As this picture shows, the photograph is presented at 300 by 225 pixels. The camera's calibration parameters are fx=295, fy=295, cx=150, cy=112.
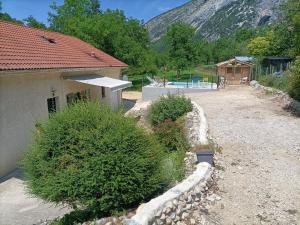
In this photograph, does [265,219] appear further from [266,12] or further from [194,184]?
[266,12]

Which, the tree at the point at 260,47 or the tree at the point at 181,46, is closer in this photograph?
the tree at the point at 260,47

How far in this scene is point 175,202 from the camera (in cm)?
684

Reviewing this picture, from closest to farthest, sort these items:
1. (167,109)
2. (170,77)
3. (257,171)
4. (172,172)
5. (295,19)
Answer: (172,172) → (257,171) → (167,109) → (295,19) → (170,77)

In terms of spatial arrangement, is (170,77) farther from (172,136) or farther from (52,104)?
(172,136)

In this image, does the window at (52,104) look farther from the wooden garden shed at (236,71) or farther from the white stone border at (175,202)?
the wooden garden shed at (236,71)

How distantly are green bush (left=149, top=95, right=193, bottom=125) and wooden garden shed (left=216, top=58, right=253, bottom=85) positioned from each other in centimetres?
2533

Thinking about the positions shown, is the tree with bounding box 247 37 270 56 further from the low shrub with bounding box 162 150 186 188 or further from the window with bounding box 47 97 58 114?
the low shrub with bounding box 162 150 186 188

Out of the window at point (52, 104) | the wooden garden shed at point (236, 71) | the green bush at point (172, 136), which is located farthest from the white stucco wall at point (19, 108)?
the wooden garden shed at point (236, 71)

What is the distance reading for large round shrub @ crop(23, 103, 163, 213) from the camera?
6.29 meters

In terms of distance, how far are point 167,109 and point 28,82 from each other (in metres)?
7.62

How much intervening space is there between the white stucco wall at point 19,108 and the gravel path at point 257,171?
542cm

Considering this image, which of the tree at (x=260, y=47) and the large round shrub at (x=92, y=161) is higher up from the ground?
the tree at (x=260, y=47)

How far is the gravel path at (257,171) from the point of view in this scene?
729 centimetres

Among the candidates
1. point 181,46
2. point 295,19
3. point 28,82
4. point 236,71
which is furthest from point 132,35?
point 28,82
